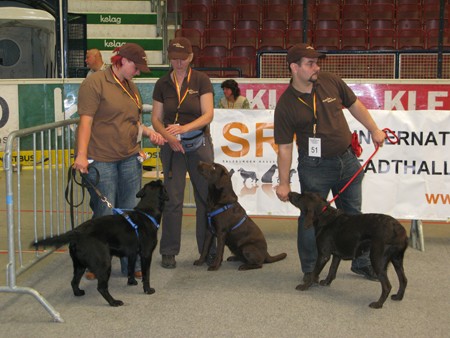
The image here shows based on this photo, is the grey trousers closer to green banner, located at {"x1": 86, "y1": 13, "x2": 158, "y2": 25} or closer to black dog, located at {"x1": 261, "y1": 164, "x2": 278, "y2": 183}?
black dog, located at {"x1": 261, "y1": 164, "x2": 278, "y2": 183}

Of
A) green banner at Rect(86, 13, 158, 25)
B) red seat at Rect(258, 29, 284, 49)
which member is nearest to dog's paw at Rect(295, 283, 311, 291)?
red seat at Rect(258, 29, 284, 49)

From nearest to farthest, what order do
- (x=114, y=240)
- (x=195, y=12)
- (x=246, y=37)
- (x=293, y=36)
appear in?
1. (x=114, y=240)
2. (x=293, y=36)
3. (x=246, y=37)
4. (x=195, y=12)

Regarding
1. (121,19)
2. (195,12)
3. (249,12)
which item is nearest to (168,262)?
(249,12)

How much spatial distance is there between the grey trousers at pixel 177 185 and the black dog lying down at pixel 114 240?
1.58 ft

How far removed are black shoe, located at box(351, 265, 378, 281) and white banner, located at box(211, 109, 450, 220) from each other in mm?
1073

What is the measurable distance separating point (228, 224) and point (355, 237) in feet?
3.49

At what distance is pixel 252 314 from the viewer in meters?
4.29

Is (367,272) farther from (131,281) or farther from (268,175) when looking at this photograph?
(131,281)

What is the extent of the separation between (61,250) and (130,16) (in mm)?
9343

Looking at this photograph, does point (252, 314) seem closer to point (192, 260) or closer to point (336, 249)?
point (336, 249)

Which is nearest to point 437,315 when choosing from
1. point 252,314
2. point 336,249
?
point 336,249

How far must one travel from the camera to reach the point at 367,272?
199 inches

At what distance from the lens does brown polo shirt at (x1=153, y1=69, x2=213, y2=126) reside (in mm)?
5105

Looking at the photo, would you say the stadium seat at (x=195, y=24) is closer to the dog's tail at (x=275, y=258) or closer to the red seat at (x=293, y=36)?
the red seat at (x=293, y=36)
